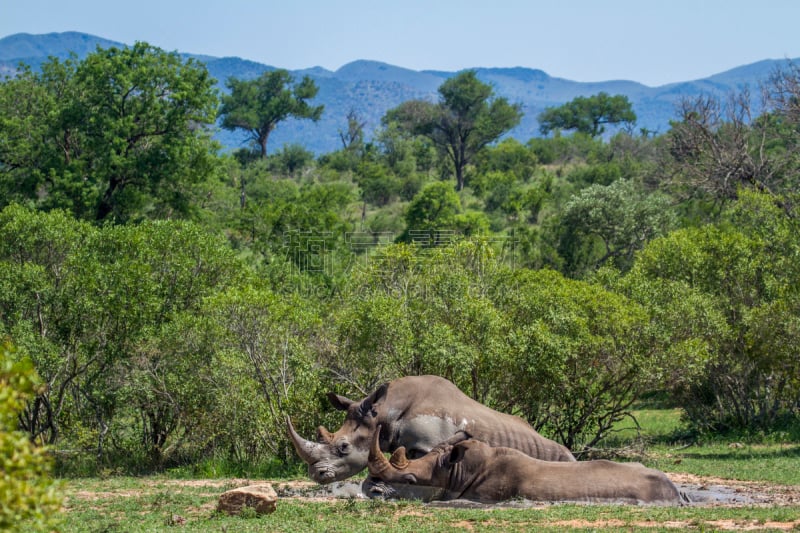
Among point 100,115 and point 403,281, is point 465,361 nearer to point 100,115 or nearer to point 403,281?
point 403,281

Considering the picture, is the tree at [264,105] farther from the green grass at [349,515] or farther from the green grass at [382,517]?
the green grass at [382,517]

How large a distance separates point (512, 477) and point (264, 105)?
87988 millimetres

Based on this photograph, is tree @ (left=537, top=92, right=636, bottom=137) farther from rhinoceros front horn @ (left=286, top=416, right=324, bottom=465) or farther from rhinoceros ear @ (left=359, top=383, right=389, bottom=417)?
rhinoceros front horn @ (left=286, top=416, right=324, bottom=465)

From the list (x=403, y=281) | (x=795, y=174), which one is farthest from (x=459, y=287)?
(x=795, y=174)

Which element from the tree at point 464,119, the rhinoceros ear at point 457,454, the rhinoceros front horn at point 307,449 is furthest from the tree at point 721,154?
the tree at point 464,119

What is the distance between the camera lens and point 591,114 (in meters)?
109

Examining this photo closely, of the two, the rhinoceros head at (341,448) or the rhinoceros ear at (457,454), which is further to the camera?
the rhinoceros head at (341,448)

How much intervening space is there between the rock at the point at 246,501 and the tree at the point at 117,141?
72.6 ft

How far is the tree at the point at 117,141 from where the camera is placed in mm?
33344

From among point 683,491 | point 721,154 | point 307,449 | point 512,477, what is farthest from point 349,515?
point 721,154

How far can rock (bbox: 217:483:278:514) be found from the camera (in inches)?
500

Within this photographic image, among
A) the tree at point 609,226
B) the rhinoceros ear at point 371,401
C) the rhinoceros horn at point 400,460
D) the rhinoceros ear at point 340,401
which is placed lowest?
the rhinoceros horn at point 400,460

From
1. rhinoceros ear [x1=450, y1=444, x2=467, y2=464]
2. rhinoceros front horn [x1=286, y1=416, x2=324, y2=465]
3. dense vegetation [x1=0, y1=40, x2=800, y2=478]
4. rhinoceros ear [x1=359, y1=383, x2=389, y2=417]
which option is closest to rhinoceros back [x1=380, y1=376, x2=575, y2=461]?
rhinoceros ear [x1=359, y1=383, x2=389, y2=417]

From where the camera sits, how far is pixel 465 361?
18547 millimetres
